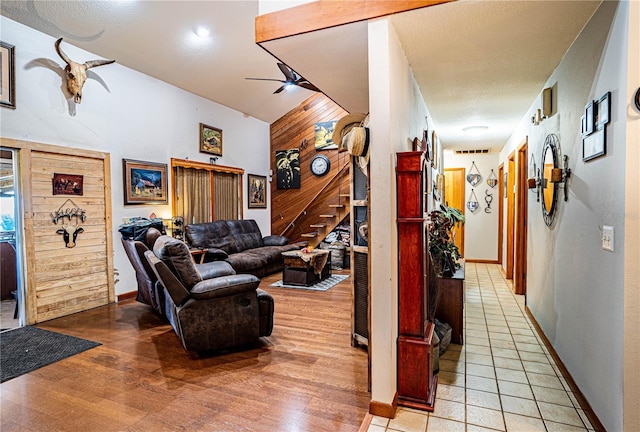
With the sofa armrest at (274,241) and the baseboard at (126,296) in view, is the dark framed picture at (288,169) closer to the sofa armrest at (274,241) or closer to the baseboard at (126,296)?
the sofa armrest at (274,241)

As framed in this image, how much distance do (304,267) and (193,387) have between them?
297 cm

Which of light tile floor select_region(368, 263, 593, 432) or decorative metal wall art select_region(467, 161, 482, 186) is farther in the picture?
decorative metal wall art select_region(467, 161, 482, 186)

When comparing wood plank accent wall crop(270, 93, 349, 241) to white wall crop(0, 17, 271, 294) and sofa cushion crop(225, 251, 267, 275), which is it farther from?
sofa cushion crop(225, 251, 267, 275)

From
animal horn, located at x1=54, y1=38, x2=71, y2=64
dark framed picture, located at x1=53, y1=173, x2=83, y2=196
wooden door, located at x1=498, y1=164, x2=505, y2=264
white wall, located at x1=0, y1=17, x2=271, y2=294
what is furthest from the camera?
wooden door, located at x1=498, y1=164, x2=505, y2=264

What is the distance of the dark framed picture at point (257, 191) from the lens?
7.59 m

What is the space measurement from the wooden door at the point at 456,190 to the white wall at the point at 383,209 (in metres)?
5.84

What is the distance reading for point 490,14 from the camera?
1.97m

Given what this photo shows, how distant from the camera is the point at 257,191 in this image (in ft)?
25.7

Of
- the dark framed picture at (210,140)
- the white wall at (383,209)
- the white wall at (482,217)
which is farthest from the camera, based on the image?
the white wall at (482,217)

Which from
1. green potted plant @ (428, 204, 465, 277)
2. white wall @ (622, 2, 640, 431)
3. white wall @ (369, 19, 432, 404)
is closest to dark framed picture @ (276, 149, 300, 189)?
green potted plant @ (428, 204, 465, 277)

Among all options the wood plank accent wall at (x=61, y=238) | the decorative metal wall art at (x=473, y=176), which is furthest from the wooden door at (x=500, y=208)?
the wood plank accent wall at (x=61, y=238)

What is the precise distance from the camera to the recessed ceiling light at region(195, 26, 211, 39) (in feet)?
15.2

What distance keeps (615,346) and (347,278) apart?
4257mm

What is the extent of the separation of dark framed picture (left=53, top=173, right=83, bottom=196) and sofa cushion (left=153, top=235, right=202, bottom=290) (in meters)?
2.17
